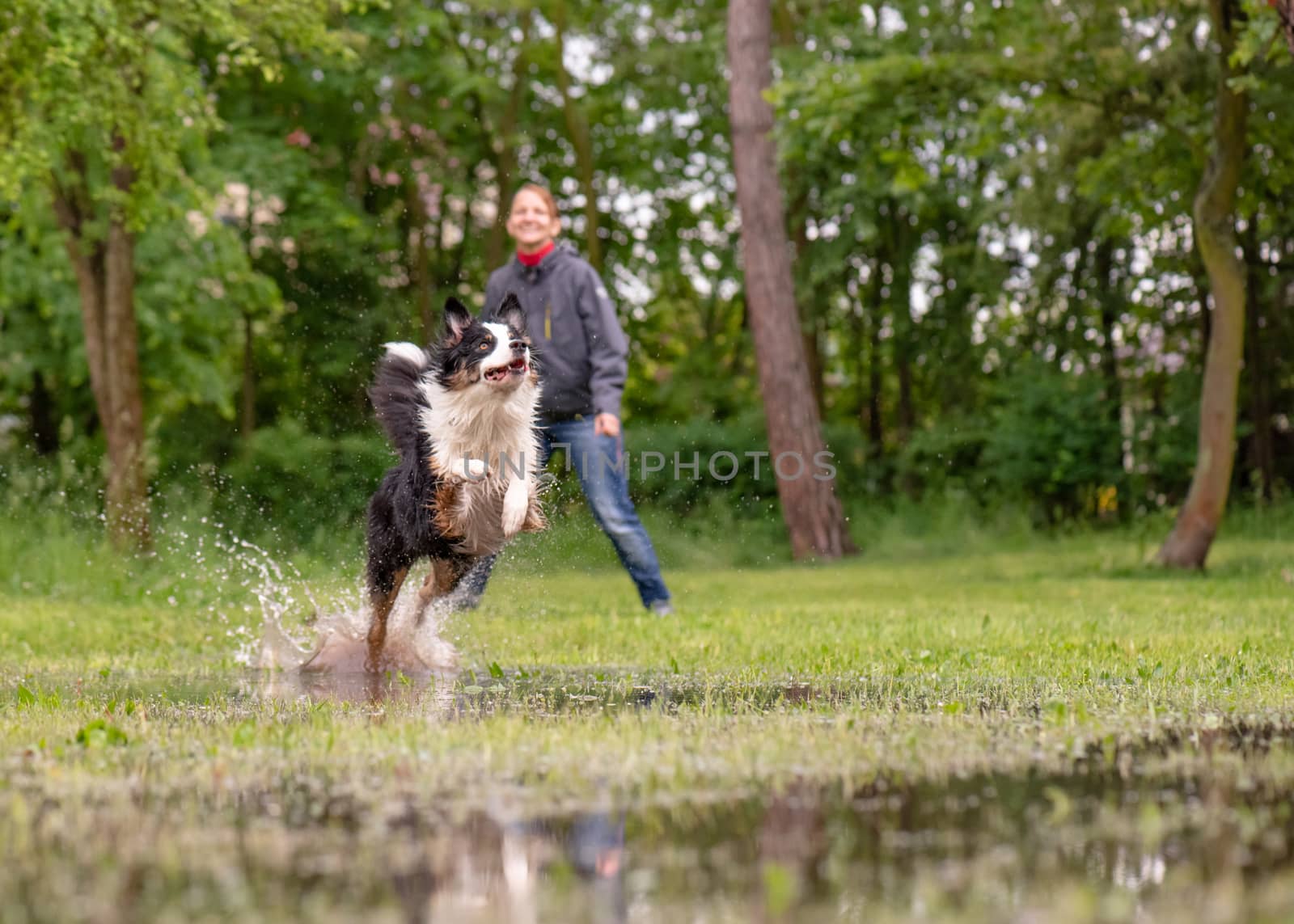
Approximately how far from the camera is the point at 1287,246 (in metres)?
21.4

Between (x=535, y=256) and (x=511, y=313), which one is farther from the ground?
(x=535, y=256)

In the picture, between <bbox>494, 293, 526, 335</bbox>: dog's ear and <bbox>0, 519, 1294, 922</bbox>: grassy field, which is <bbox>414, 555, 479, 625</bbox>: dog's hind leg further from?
<bbox>494, 293, 526, 335</bbox>: dog's ear

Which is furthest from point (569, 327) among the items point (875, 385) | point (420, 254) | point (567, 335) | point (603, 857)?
point (875, 385)

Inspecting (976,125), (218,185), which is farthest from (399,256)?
(976,125)

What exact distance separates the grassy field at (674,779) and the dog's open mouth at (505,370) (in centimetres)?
140

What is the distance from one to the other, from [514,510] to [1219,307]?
8.70 meters

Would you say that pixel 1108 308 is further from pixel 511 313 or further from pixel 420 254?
pixel 511 313

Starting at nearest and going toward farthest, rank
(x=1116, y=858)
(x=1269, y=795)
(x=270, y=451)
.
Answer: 1. (x=1116, y=858)
2. (x=1269, y=795)
3. (x=270, y=451)

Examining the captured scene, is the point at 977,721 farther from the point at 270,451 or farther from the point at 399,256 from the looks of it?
the point at 399,256

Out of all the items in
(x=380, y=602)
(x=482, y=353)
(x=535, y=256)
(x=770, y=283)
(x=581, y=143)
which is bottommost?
(x=380, y=602)

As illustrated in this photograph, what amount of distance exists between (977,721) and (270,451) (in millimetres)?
18771

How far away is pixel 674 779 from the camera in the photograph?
3.92 m

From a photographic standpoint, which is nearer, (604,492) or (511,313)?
(511,313)

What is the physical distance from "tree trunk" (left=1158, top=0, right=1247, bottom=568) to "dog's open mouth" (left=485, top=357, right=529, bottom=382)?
831cm
